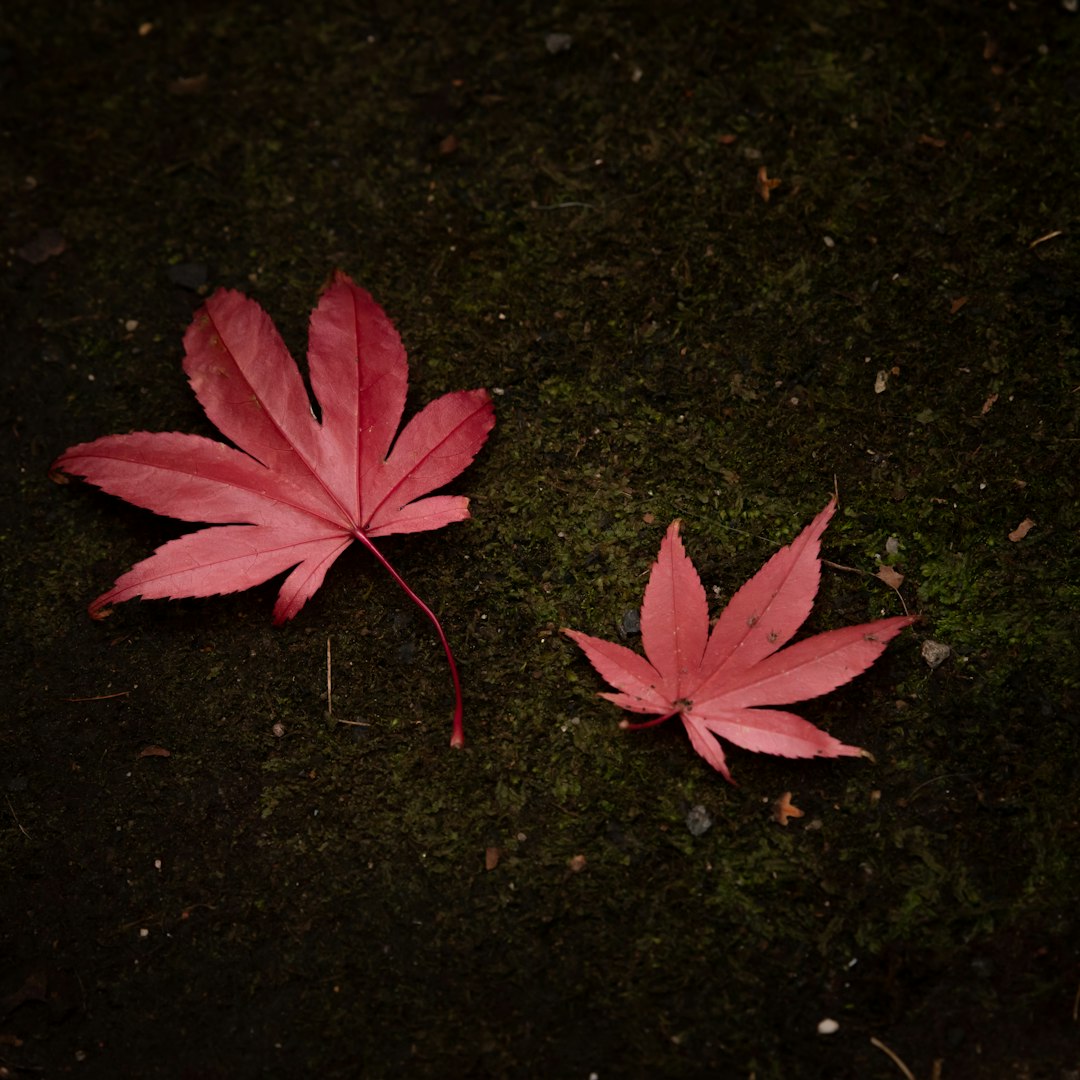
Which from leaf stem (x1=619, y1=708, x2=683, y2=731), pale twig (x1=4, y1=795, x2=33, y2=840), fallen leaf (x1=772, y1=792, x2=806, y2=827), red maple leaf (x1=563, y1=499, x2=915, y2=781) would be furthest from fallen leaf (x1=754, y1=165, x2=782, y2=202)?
pale twig (x1=4, y1=795, x2=33, y2=840)

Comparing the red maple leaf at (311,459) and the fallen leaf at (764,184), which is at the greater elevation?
the fallen leaf at (764,184)

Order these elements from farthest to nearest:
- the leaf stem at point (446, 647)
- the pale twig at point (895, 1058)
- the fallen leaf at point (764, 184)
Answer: the fallen leaf at point (764, 184)
the leaf stem at point (446, 647)
the pale twig at point (895, 1058)

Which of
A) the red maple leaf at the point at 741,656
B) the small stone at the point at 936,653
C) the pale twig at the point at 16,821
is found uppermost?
the red maple leaf at the point at 741,656

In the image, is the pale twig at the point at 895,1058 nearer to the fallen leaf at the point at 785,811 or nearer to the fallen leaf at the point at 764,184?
the fallen leaf at the point at 785,811

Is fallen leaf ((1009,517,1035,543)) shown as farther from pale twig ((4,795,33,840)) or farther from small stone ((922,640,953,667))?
pale twig ((4,795,33,840))

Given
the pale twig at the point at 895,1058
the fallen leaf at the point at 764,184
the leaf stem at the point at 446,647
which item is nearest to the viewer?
the pale twig at the point at 895,1058

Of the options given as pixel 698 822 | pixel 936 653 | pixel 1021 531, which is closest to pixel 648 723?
pixel 698 822

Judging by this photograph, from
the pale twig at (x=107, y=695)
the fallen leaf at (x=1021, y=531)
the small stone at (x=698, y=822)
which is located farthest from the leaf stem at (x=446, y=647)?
the fallen leaf at (x=1021, y=531)
